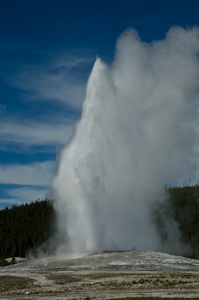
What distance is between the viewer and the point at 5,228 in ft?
395

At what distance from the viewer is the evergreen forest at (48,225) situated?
10025cm

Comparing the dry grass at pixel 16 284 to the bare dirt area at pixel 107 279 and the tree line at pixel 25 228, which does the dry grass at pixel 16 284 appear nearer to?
the bare dirt area at pixel 107 279

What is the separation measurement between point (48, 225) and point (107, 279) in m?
80.5

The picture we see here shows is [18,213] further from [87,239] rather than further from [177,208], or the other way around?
[87,239]

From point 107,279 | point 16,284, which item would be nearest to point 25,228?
point 16,284

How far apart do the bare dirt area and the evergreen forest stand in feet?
147

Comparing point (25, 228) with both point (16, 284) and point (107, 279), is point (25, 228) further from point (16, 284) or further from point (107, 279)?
point (107, 279)

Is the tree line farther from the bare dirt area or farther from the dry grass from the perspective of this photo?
the dry grass

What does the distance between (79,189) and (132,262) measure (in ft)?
63.7

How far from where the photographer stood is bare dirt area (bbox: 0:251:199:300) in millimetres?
26759

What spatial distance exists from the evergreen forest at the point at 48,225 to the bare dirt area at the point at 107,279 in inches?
1762

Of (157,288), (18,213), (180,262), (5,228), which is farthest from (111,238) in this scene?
(18,213)

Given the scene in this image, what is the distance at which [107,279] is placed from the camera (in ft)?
111

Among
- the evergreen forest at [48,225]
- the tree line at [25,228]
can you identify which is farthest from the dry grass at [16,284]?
the tree line at [25,228]
